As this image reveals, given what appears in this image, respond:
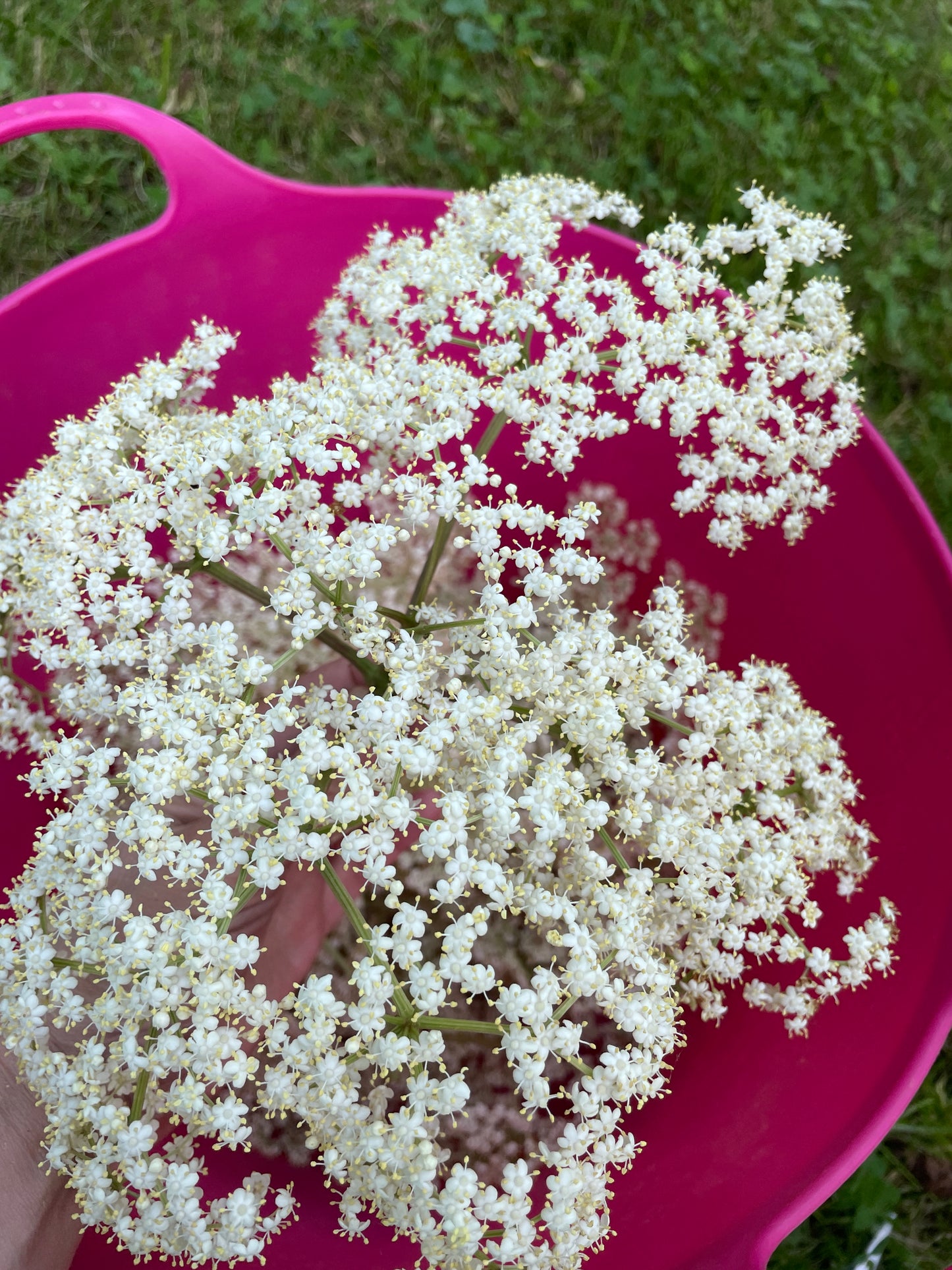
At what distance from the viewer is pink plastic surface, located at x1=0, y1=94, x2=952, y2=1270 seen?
50.3 inches

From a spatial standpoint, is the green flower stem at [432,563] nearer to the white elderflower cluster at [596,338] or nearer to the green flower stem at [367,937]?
the white elderflower cluster at [596,338]

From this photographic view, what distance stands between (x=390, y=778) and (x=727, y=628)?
97cm

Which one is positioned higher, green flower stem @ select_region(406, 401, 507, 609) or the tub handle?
the tub handle

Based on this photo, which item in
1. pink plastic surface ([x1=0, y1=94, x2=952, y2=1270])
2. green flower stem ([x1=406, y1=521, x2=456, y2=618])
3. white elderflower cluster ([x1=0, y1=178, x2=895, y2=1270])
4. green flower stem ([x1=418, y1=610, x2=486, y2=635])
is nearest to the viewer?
white elderflower cluster ([x1=0, y1=178, x2=895, y2=1270])

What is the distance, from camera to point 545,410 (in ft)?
3.42

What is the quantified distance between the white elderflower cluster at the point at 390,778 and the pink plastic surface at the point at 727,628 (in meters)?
0.18

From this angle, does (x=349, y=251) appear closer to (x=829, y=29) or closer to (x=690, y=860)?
(x=690, y=860)

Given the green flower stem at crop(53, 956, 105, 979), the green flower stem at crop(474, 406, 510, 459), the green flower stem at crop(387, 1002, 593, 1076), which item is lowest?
the green flower stem at crop(53, 956, 105, 979)

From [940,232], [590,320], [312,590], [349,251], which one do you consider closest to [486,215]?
[590,320]

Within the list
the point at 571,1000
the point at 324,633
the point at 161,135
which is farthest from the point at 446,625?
the point at 161,135

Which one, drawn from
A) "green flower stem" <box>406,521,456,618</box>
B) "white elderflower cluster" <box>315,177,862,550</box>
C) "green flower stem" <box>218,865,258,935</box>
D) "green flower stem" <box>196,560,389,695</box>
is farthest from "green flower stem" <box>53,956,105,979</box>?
"white elderflower cluster" <box>315,177,862,550</box>

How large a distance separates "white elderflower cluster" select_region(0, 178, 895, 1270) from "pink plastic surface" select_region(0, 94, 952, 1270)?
18 centimetres

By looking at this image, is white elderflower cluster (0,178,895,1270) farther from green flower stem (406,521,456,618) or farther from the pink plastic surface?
the pink plastic surface

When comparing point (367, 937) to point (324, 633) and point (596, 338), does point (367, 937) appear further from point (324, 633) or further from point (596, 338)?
point (596, 338)
